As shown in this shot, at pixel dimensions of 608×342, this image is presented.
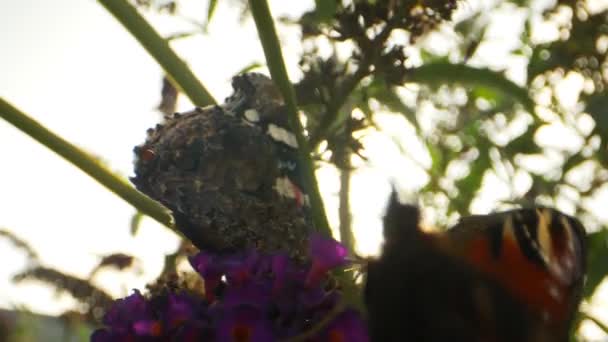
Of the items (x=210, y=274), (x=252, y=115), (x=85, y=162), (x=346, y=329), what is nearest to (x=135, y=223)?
(x=85, y=162)

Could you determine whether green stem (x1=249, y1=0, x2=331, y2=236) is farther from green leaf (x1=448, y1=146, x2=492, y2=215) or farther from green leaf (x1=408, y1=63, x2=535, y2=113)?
green leaf (x1=448, y1=146, x2=492, y2=215)

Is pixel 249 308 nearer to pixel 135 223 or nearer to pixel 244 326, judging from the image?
pixel 244 326

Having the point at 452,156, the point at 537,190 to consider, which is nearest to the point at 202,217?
the point at 537,190

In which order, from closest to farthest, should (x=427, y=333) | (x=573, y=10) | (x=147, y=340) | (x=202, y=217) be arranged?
(x=427, y=333) < (x=147, y=340) < (x=202, y=217) < (x=573, y=10)

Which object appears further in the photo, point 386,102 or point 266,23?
point 386,102

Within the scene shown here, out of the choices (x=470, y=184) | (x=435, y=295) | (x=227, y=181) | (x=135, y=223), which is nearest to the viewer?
(x=435, y=295)

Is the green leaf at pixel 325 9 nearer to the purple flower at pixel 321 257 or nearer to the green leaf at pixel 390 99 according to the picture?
the green leaf at pixel 390 99

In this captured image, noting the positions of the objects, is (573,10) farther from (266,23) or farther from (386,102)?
(266,23)
